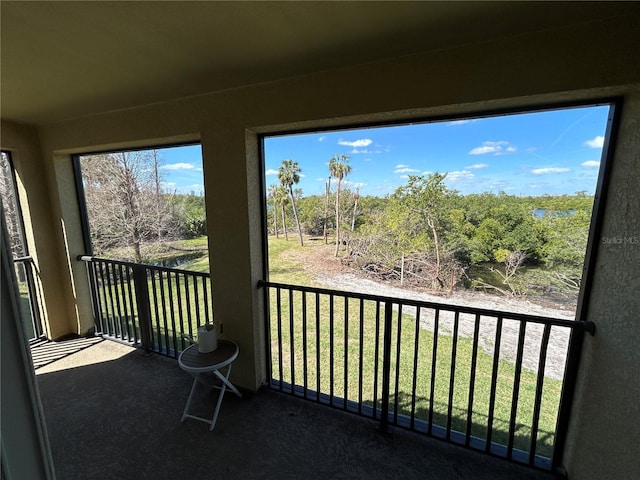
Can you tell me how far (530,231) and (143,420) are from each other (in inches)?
117

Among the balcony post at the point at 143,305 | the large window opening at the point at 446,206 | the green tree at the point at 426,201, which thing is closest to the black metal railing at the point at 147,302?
the balcony post at the point at 143,305

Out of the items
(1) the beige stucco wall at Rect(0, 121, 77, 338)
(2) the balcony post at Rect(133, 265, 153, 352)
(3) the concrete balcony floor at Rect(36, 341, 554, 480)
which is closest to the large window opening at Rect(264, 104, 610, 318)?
(3) the concrete balcony floor at Rect(36, 341, 554, 480)

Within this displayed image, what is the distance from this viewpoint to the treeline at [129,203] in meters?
2.99

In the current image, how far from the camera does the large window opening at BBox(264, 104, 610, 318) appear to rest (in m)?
1.59

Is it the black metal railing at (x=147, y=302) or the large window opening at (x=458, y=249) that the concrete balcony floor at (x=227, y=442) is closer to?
the large window opening at (x=458, y=249)

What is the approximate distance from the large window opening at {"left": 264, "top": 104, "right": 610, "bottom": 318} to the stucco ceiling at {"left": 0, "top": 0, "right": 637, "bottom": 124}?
1.67 ft

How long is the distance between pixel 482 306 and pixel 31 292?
14.7 ft

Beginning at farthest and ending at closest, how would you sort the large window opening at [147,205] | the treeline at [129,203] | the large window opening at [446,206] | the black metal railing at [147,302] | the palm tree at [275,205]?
the treeline at [129,203] < the black metal railing at [147,302] < the large window opening at [147,205] < the palm tree at [275,205] < the large window opening at [446,206]

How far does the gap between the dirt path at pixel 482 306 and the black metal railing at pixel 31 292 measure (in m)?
2.99

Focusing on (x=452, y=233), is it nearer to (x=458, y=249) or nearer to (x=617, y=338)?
(x=458, y=249)

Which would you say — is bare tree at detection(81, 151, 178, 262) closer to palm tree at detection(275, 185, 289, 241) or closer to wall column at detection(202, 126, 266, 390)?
wall column at detection(202, 126, 266, 390)

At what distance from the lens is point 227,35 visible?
4.40ft

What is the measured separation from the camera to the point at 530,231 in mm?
1734

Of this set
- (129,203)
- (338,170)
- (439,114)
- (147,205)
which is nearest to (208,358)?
(338,170)
